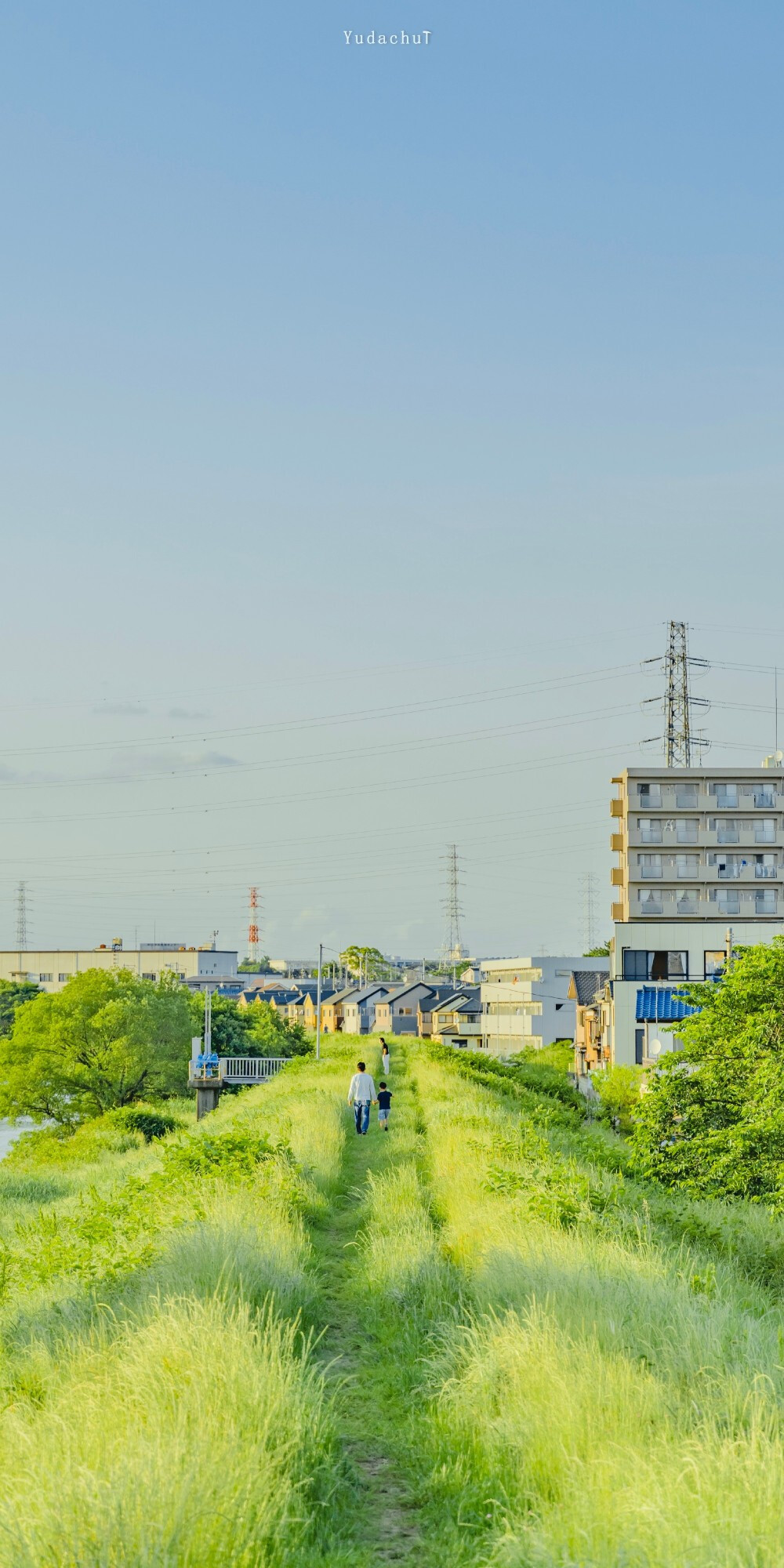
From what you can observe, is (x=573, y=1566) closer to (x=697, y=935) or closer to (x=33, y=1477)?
(x=33, y=1477)

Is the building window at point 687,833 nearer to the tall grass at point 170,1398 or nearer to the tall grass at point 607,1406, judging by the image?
the tall grass at point 170,1398

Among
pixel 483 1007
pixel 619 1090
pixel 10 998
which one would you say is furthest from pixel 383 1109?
pixel 10 998

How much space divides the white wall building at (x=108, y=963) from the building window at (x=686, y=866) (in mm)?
88047

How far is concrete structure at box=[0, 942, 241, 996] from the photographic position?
166000 millimetres

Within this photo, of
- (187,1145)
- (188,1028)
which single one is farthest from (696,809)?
(187,1145)

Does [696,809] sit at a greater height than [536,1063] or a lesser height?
greater

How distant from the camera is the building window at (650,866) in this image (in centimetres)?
9119

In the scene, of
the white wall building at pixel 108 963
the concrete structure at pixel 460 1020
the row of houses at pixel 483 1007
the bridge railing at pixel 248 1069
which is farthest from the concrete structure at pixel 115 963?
the bridge railing at pixel 248 1069

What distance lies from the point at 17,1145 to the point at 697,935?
137 feet

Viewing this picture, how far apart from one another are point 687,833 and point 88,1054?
4833cm

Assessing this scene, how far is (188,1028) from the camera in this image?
69625 mm

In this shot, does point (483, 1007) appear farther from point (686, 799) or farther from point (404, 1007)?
point (686, 799)

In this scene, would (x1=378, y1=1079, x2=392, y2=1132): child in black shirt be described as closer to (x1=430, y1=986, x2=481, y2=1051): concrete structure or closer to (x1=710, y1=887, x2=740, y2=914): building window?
(x1=710, y1=887, x2=740, y2=914): building window

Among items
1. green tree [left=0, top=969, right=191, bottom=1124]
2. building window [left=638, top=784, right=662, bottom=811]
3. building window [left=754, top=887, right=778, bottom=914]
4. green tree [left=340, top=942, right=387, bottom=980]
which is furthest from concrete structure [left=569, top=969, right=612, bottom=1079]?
green tree [left=340, top=942, right=387, bottom=980]
